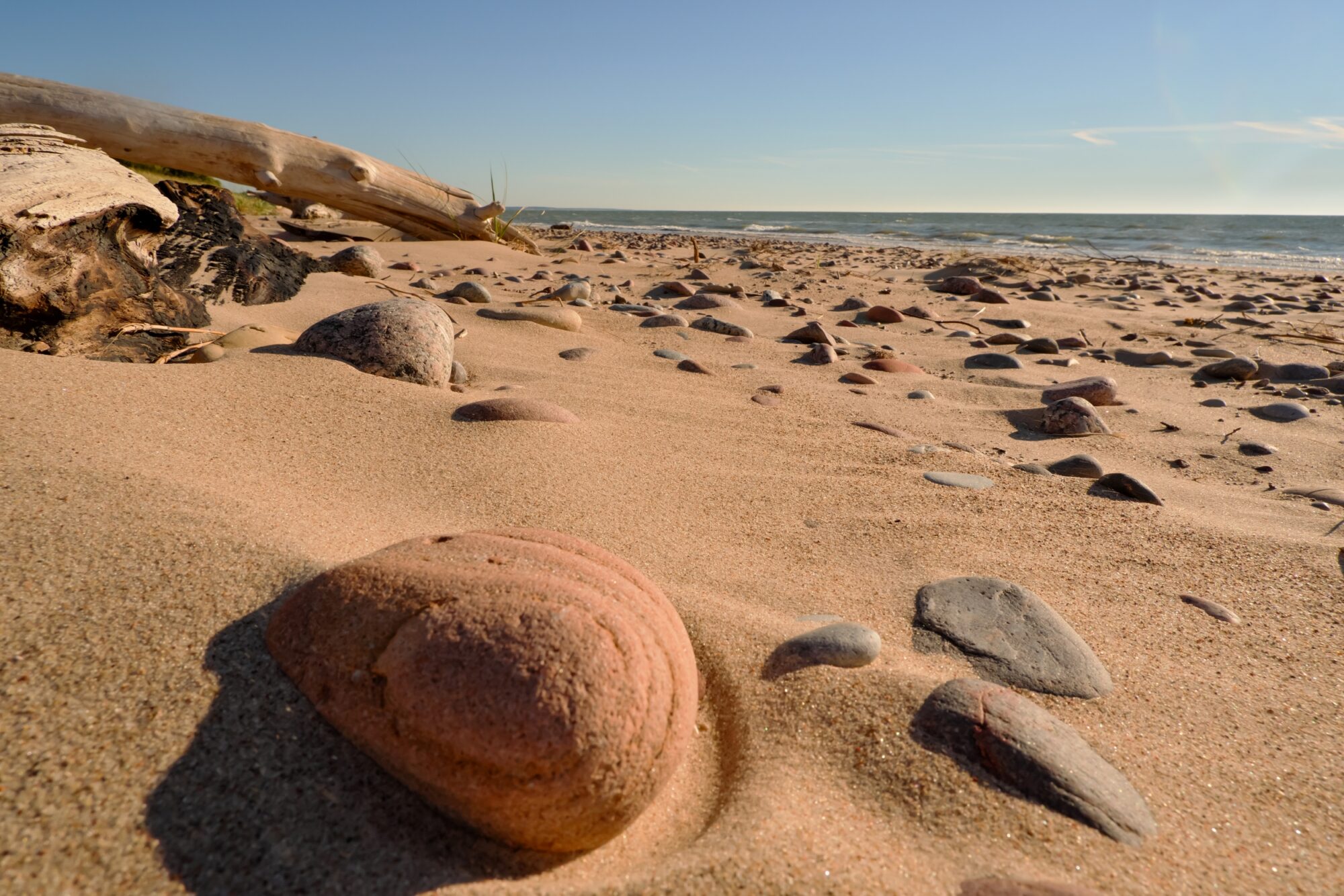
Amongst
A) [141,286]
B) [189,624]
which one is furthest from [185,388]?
[189,624]

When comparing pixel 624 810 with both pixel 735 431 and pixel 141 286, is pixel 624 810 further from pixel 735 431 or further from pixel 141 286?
pixel 141 286

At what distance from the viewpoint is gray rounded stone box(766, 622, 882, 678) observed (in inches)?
55.4

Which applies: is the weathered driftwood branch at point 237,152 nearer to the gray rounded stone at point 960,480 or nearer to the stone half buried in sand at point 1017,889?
the gray rounded stone at point 960,480

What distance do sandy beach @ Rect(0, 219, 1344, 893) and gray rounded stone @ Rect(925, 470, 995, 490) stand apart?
0.17 feet

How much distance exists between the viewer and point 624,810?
100cm

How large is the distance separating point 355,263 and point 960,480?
4.62 meters

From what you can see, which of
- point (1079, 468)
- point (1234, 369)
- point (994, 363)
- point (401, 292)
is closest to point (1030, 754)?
point (1079, 468)

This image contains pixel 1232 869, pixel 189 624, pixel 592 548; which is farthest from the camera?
pixel 592 548

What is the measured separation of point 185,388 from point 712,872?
2.03 metres

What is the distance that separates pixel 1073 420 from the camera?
3271 mm

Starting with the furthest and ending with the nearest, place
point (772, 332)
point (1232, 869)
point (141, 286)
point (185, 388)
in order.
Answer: point (772, 332)
point (141, 286)
point (185, 388)
point (1232, 869)

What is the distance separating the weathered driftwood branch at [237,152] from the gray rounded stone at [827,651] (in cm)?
624

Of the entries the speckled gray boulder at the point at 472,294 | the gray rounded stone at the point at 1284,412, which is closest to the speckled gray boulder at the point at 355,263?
the speckled gray boulder at the point at 472,294

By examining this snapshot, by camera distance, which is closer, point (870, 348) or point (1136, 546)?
point (1136, 546)
